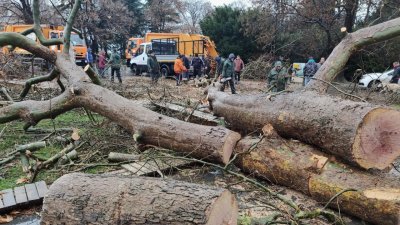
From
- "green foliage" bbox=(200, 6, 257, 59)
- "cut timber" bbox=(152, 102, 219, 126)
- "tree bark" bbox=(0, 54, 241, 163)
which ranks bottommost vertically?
"cut timber" bbox=(152, 102, 219, 126)

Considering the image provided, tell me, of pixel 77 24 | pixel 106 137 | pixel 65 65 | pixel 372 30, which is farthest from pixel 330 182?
pixel 77 24

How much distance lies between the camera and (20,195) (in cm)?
388

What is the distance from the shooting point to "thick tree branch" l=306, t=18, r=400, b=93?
544 centimetres

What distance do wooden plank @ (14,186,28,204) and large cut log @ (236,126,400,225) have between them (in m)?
2.47

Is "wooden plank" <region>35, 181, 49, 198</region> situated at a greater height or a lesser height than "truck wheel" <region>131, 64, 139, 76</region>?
lesser

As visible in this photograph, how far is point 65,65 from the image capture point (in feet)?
20.1

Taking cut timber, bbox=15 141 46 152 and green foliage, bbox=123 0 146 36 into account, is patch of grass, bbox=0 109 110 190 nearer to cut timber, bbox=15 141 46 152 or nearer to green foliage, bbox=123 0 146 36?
cut timber, bbox=15 141 46 152

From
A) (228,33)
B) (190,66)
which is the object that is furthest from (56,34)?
(228,33)

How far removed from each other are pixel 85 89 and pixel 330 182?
3.56 metres

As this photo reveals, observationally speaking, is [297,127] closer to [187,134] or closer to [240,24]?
[187,134]

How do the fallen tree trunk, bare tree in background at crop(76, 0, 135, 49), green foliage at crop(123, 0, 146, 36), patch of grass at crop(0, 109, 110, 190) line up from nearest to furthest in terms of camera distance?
1. patch of grass at crop(0, 109, 110, 190)
2. the fallen tree trunk
3. bare tree in background at crop(76, 0, 135, 49)
4. green foliage at crop(123, 0, 146, 36)

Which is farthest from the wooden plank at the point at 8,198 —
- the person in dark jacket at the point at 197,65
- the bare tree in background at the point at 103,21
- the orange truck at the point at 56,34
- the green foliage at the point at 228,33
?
the bare tree in background at the point at 103,21

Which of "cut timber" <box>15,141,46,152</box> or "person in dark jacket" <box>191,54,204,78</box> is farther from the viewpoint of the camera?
"person in dark jacket" <box>191,54,204,78</box>

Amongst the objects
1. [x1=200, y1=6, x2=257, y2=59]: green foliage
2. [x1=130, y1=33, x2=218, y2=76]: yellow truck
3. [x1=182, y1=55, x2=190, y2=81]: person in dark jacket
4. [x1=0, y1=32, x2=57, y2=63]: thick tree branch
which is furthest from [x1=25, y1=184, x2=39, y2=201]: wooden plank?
[x1=200, y1=6, x2=257, y2=59]: green foliage
